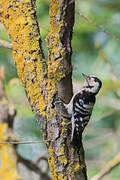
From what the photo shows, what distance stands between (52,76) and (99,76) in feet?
6.57

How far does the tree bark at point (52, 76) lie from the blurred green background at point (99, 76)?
31 cm

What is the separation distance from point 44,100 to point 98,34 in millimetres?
6048

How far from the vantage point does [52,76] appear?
3.95 ft

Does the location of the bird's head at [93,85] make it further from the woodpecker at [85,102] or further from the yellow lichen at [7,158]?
the yellow lichen at [7,158]

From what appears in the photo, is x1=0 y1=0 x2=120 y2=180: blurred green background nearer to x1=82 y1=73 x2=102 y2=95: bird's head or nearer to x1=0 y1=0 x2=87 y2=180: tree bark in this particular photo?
x1=82 y1=73 x2=102 y2=95: bird's head

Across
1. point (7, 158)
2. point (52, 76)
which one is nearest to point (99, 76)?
point (7, 158)

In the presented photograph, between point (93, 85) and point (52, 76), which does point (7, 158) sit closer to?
point (93, 85)

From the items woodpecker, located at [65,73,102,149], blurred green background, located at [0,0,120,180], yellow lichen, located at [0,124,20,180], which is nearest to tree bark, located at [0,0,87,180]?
woodpecker, located at [65,73,102,149]

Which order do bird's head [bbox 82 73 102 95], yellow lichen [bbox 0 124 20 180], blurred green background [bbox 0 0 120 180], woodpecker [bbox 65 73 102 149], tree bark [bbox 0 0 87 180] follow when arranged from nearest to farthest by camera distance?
tree bark [bbox 0 0 87 180] → woodpecker [bbox 65 73 102 149] → bird's head [bbox 82 73 102 95] → yellow lichen [bbox 0 124 20 180] → blurred green background [bbox 0 0 120 180]

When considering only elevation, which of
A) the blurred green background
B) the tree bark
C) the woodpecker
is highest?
the tree bark

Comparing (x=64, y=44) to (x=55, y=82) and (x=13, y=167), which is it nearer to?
(x=55, y=82)

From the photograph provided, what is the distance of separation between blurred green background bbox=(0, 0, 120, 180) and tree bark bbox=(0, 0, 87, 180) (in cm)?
31

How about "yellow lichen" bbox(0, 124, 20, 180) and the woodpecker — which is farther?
"yellow lichen" bbox(0, 124, 20, 180)

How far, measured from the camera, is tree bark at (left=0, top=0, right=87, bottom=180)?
3.86 feet
